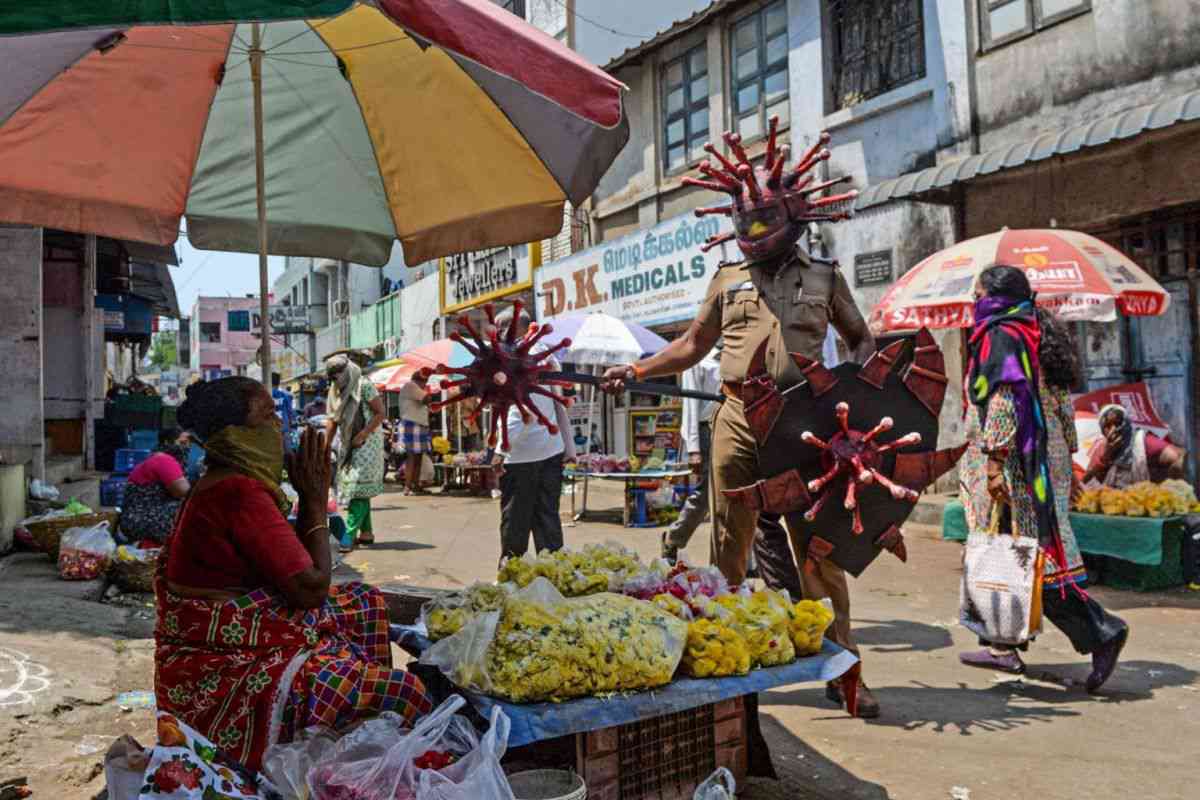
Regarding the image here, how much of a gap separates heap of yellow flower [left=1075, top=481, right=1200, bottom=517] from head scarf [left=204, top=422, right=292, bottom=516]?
242 inches

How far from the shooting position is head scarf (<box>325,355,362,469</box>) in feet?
28.1

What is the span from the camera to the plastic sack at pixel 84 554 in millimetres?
6613

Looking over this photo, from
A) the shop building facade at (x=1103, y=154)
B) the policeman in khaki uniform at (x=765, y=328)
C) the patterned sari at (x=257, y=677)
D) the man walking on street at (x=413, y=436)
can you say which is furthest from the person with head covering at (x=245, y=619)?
the man walking on street at (x=413, y=436)

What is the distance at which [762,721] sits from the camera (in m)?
3.95

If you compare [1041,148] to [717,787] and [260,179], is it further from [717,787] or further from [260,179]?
[717,787]

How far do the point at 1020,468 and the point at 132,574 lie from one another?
6068mm

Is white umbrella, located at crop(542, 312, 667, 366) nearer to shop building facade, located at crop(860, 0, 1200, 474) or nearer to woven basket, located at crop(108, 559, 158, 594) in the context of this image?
shop building facade, located at crop(860, 0, 1200, 474)

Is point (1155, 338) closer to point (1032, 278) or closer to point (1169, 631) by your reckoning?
point (1032, 278)

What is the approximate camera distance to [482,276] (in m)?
22.8

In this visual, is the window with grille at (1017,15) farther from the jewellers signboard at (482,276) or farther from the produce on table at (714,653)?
the jewellers signboard at (482,276)

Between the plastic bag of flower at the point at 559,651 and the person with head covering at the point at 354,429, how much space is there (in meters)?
5.86

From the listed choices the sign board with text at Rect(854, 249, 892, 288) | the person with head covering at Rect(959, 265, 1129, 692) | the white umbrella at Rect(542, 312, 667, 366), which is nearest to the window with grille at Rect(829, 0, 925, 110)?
the sign board with text at Rect(854, 249, 892, 288)

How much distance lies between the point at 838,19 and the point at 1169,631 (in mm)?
9394

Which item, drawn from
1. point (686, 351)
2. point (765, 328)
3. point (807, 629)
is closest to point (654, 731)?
point (807, 629)
